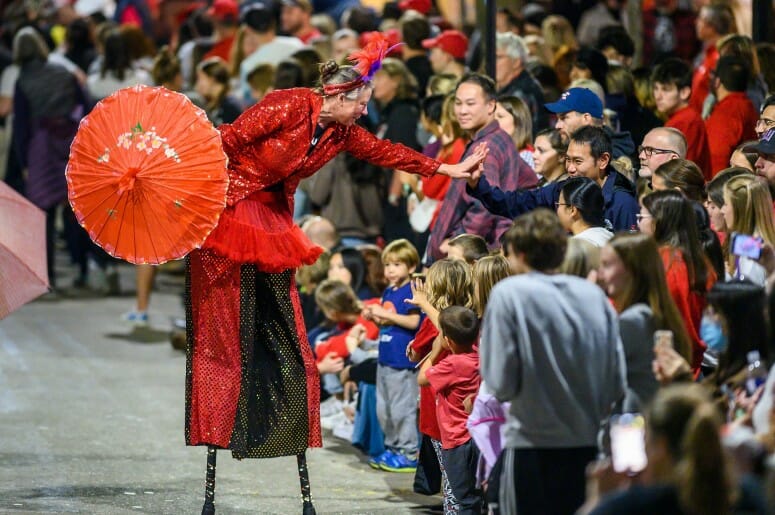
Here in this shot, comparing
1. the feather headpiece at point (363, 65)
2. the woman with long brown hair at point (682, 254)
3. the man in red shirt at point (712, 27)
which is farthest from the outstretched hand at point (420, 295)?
the man in red shirt at point (712, 27)

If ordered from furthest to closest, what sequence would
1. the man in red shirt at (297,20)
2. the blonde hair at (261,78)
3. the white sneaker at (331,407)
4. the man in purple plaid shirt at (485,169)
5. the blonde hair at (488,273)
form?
the man in red shirt at (297,20) < the blonde hair at (261,78) < the white sneaker at (331,407) < the man in purple plaid shirt at (485,169) < the blonde hair at (488,273)

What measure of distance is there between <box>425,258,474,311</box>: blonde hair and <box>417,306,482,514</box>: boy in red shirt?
24cm

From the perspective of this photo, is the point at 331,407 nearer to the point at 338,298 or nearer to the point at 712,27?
the point at 338,298

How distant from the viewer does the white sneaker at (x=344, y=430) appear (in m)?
9.62

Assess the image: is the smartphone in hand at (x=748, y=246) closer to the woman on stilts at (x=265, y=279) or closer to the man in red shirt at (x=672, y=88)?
the woman on stilts at (x=265, y=279)

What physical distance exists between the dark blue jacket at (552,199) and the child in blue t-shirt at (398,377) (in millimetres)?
1107

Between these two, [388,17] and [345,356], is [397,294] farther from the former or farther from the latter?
[388,17]

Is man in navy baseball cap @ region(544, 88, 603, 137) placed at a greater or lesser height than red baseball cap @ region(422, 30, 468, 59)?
lesser

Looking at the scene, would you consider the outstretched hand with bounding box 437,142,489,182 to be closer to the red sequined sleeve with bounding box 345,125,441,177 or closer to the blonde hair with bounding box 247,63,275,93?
A: the red sequined sleeve with bounding box 345,125,441,177

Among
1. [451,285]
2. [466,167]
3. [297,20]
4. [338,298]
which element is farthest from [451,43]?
[451,285]

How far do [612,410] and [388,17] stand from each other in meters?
9.50

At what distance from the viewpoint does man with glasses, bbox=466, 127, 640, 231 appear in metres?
7.56

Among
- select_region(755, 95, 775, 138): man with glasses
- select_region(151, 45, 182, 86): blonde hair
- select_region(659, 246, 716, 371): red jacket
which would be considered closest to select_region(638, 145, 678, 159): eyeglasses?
select_region(755, 95, 775, 138): man with glasses

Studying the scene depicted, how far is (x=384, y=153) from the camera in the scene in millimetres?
7480
